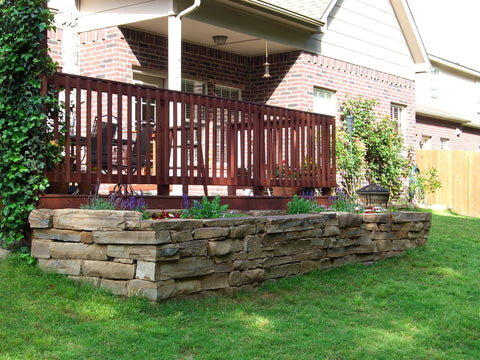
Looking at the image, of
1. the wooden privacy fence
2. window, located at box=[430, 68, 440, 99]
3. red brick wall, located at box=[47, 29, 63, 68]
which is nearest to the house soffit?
red brick wall, located at box=[47, 29, 63, 68]

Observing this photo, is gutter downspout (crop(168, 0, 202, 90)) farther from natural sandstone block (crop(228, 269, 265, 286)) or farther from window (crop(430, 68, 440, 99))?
window (crop(430, 68, 440, 99))

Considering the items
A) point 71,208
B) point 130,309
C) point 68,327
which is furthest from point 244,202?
point 68,327

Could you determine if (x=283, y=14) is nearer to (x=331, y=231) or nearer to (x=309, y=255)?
(x=331, y=231)

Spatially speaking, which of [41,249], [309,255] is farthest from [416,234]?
[41,249]

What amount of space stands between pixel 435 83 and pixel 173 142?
17564mm

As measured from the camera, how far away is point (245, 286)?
561cm

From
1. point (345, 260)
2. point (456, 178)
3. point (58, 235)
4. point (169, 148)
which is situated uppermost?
point (169, 148)

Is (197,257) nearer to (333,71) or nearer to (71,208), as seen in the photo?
(71,208)

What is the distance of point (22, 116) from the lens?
5484mm

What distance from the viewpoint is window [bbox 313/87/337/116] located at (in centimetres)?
1264

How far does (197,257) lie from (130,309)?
2.64 ft

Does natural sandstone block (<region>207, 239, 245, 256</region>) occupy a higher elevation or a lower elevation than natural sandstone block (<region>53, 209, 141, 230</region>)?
lower

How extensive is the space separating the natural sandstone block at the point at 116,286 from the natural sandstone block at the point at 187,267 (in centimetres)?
36

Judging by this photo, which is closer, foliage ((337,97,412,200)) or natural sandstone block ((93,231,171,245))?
natural sandstone block ((93,231,171,245))
